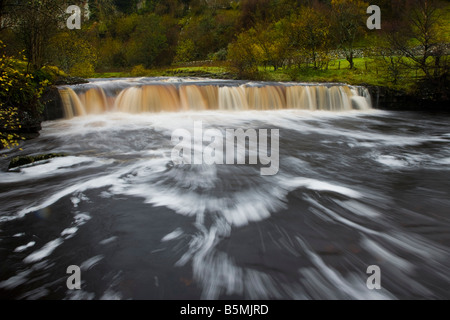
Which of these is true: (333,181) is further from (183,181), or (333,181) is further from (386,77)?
(386,77)

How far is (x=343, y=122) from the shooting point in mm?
12570

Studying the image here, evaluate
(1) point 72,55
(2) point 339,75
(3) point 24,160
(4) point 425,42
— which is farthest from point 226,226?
(1) point 72,55

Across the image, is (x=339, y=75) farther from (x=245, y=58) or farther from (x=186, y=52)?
(x=186, y=52)

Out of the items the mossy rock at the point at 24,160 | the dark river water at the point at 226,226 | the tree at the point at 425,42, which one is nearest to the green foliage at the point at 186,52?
the tree at the point at 425,42

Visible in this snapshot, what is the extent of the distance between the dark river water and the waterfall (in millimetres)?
6304

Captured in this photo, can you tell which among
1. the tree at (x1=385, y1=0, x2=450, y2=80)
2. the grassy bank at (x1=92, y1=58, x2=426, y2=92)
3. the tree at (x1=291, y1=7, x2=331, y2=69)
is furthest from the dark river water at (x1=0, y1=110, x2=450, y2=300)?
the tree at (x1=291, y1=7, x2=331, y2=69)

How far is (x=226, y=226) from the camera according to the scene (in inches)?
158

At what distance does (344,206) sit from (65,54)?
83.7ft

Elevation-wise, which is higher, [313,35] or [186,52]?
[186,52]

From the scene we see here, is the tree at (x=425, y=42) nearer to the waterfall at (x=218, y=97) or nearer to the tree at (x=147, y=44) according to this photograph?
the waterfall at (x=218, y=97)

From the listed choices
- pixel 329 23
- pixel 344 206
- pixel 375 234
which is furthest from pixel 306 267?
pixel 329 23

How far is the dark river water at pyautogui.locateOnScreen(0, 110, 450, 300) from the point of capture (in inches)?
113

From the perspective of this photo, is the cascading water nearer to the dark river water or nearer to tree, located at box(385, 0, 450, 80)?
the dark river water

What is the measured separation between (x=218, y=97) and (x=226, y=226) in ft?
39.7
